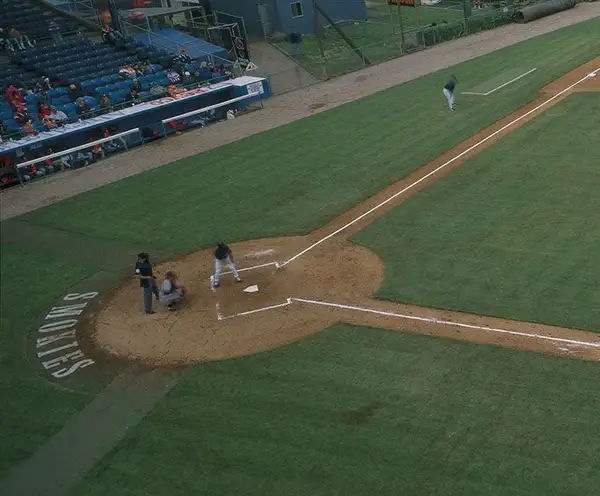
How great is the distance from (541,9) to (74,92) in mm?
31217

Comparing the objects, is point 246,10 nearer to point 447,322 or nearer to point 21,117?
point 21,117

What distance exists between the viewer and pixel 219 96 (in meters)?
36.7

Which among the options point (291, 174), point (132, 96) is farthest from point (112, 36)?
point (291, 174)

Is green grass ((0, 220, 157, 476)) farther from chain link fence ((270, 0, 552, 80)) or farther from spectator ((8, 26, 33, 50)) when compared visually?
chain link fence ((270, 0, 552, 80))

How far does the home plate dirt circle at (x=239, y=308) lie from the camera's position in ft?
52.3

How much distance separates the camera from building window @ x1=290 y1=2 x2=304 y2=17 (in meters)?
49.4

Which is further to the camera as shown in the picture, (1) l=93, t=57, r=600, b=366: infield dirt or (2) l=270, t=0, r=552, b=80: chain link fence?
(2) l=270, t=0, r=552, b=80: chain link fence

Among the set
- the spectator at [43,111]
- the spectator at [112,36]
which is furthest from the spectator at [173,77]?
the spectator at [43,111]

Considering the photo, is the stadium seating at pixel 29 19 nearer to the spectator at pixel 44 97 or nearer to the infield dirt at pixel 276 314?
the spectator at pixel 44 97

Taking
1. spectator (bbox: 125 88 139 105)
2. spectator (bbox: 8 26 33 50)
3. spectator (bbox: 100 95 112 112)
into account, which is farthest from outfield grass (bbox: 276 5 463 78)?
spectator (bbox: 8 26 33 50)

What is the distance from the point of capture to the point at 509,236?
61.8ft

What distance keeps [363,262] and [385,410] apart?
20.4 ft

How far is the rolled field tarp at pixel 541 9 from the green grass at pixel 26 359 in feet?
123

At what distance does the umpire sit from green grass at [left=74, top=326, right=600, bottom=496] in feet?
9.74
